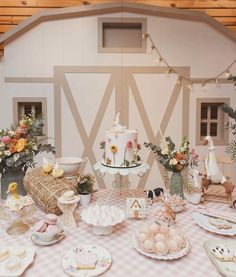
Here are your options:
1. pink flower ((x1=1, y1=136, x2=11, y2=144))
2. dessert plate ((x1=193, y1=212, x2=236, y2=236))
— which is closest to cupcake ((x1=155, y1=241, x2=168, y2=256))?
dessert plate ((x1=193, y1=212, x2=236, y2=236))

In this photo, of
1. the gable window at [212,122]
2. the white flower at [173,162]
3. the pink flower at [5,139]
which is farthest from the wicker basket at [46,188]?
the gable window at [212,122]

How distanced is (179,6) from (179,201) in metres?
2.16

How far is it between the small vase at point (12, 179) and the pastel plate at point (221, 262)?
108 cm

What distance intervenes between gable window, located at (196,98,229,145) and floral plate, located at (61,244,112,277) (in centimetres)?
219

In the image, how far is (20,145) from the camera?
1602 millimetres

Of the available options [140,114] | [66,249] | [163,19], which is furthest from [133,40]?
[66,249]

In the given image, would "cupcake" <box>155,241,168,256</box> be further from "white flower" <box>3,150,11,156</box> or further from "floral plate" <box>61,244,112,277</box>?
"white flower" <box>3,150,11,156</box>

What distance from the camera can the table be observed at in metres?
1.03

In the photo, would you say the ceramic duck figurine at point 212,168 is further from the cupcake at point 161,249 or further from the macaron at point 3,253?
the macaron at point 3,253

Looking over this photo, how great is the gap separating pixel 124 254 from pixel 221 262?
14.7 inches

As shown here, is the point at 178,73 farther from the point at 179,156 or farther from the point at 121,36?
the point at 179,156

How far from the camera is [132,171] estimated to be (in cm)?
156

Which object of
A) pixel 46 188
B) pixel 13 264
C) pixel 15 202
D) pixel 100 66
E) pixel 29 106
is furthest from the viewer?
pixel 29 106

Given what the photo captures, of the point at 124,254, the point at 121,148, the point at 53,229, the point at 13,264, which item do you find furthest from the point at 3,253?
the point at 121,148
